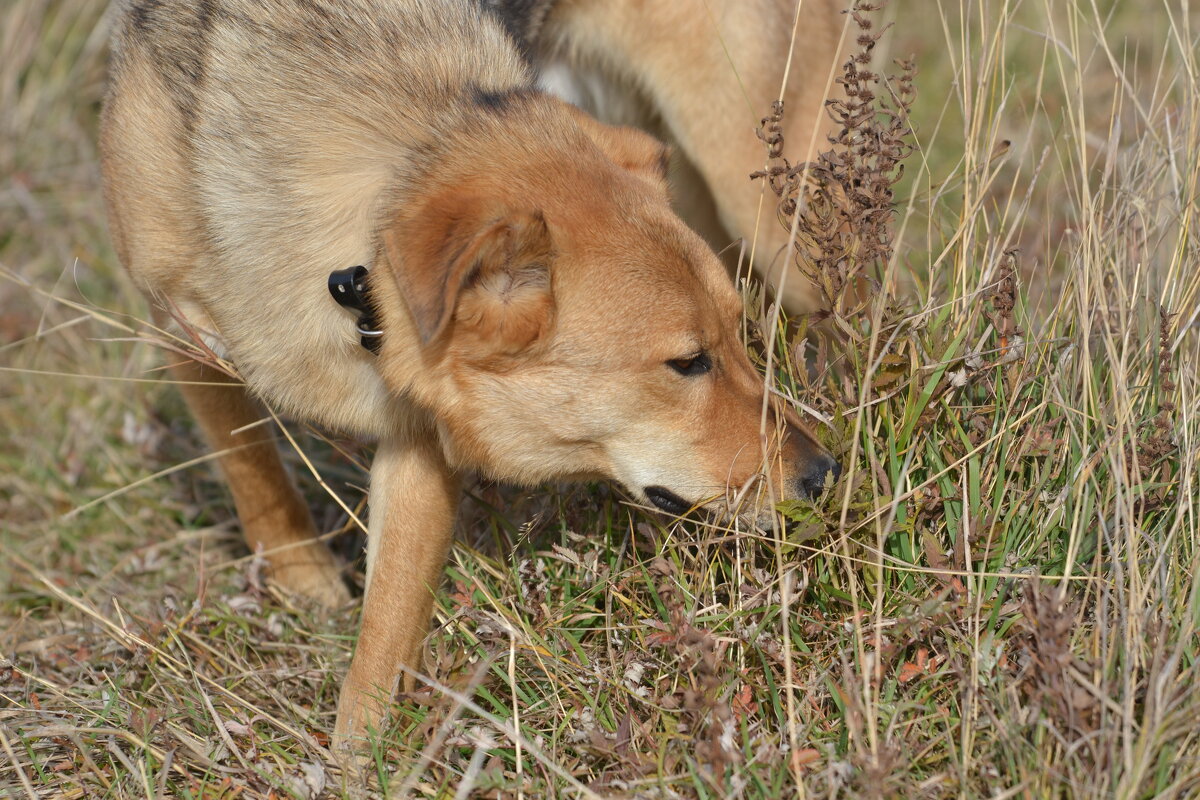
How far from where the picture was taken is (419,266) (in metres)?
2.51

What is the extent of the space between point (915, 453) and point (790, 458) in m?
0.39

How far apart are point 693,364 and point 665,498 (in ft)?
1.20

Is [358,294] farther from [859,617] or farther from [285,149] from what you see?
[859,617]

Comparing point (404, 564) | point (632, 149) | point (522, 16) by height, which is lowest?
point (404, 564)

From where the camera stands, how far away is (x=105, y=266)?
5.65 m

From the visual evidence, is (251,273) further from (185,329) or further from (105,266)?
(105,266)

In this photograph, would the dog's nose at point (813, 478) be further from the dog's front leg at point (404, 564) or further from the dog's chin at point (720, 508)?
the dog's front leg at point (404, 564)

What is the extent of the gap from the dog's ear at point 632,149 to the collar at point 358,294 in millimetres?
773

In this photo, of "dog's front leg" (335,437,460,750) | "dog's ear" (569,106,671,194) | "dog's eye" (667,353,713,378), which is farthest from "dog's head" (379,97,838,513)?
"dog's front leg" (335,437,460,750)

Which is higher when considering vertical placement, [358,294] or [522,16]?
[522,16]

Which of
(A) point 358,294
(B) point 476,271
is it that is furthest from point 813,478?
(A) point 358,294

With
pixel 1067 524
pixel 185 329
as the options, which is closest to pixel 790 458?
pixel 1067 524

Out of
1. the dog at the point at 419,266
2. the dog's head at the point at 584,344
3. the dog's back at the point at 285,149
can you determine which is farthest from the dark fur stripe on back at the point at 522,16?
the dog's head at the point at 584,344

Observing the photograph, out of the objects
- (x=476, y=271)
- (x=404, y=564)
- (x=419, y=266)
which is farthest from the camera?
(x=404, y=564)
